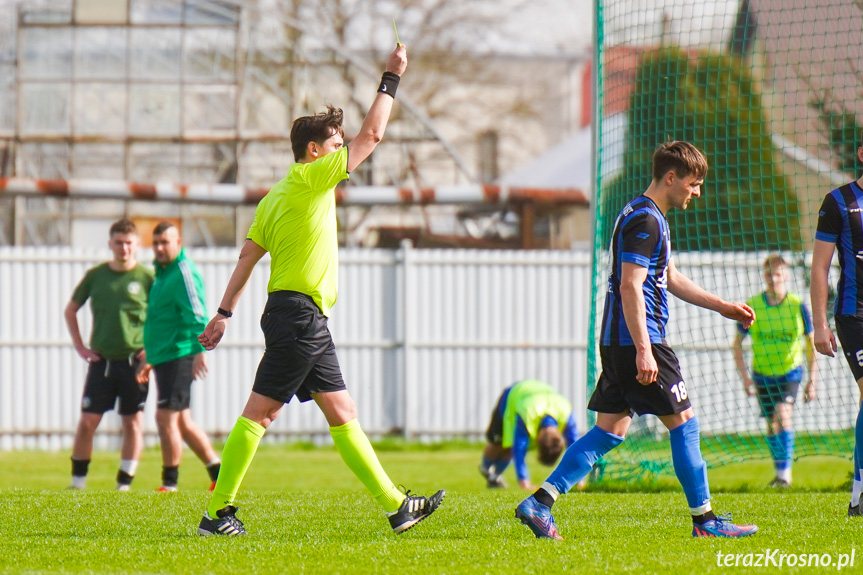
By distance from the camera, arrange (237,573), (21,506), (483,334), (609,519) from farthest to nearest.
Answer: (483,334)
(21,506)
(609,519)
(237,573)

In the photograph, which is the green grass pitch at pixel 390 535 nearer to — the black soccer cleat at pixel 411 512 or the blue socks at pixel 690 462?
the black soccer cleat at pixel 411 512

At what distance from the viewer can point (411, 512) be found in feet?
16.0

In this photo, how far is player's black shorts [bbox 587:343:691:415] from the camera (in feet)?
15.2

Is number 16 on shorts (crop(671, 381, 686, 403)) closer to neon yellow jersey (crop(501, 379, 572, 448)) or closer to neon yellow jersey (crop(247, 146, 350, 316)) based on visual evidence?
neon yellow jersey (crop(247, 146, 350, 316))

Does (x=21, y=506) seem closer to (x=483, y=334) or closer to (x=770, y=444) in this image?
(x=770, y=444)

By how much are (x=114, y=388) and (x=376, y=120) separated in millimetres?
4240

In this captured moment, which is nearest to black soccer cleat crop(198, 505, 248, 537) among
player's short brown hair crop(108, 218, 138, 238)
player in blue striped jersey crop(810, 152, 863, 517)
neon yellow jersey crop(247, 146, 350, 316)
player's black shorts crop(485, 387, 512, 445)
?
neon yellow jersey crop(247, 146, 350, 316)

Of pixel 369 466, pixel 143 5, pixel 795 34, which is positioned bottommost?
pixel 369 466

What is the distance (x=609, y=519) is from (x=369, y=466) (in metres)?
1.40

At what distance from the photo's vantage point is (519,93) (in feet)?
140

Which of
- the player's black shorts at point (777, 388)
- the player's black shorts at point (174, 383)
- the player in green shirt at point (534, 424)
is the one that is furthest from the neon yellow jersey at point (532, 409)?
the player's black shorts at point (174, 383)

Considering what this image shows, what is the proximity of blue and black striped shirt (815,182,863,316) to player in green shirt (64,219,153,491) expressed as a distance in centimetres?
491

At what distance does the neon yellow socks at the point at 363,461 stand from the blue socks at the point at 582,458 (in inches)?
28.5

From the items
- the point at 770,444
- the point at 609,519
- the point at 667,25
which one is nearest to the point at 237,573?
the point at 609,519
